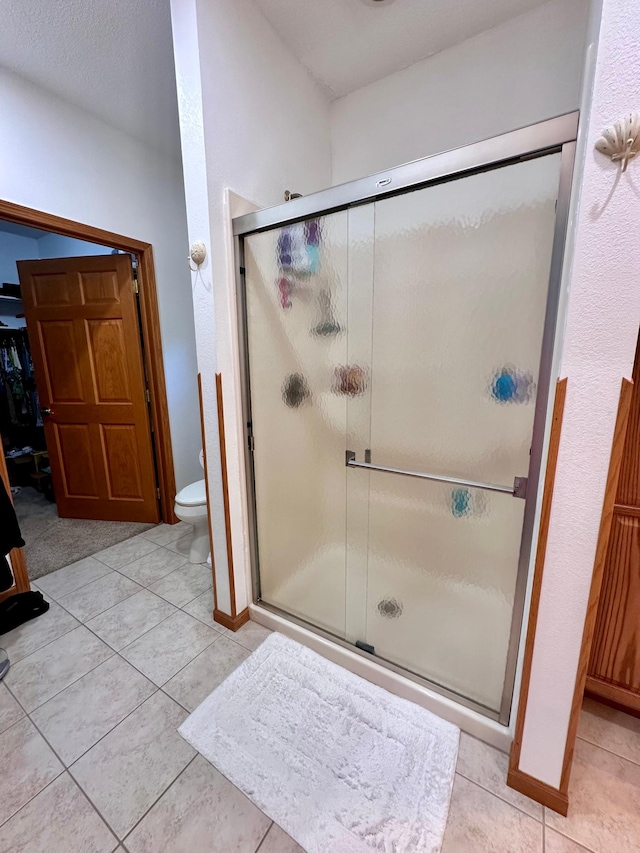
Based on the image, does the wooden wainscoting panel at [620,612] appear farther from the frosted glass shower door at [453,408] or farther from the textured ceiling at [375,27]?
the textured ceiling at [375,27]

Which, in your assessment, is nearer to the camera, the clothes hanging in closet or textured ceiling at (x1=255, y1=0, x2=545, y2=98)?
textured ceiling at (x1=255, y1=0, x2=545, y2=98)

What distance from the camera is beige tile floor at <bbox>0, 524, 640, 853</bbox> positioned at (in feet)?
3.14

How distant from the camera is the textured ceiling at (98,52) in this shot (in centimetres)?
141

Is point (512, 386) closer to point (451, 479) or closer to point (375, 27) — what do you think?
point (451, 479)

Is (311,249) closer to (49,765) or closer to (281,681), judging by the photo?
(281,681)

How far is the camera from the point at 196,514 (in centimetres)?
214

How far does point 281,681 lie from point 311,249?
176 centimetres

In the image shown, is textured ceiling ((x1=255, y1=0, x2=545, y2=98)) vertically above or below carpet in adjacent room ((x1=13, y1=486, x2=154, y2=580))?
above

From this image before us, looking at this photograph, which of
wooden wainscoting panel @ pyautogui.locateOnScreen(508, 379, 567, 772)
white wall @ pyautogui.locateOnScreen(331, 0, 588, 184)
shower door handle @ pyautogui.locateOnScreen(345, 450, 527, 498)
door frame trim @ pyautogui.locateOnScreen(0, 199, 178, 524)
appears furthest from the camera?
door frame trim @ pyautogui.locateOnScreen(0, 199, 178, 524)

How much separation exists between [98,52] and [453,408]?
2.27m

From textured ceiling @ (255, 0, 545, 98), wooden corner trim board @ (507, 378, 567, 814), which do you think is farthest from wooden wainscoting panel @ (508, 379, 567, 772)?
textured ceiling @ (255, 0, 545, 98)

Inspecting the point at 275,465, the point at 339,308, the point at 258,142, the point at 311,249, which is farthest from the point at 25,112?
the point at 275,465

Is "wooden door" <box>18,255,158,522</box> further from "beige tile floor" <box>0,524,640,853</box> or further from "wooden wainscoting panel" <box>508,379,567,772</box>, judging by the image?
"wooden wainscoting panel" <box>508,379,567,772</box>

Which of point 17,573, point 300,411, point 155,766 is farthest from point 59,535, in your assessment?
point 300,411
